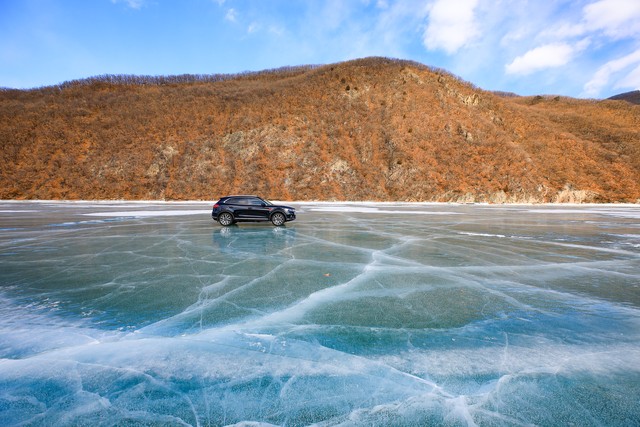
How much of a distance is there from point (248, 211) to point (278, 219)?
1521mm

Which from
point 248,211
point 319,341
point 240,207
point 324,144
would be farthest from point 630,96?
point 319,341

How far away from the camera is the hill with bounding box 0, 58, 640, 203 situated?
140ft

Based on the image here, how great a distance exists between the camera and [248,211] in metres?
15.6

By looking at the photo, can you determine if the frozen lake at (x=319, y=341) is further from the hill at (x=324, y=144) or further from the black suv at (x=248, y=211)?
the hill at (x=324, y=144)

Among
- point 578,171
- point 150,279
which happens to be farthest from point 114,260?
point 578,171

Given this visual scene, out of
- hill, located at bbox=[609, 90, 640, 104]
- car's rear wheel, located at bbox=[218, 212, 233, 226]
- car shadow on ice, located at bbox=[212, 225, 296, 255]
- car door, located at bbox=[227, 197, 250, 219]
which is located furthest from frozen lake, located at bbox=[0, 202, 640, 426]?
hill, located at bbox=[609, 90, 640, 104]

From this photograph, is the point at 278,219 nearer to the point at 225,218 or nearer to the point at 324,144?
the point at 225,218

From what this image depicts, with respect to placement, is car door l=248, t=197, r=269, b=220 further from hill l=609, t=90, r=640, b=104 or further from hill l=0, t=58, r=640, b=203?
hill l=609, t=90, r=640, b=104

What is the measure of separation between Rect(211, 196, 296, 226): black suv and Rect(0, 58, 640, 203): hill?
25870 mm

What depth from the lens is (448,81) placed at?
5472 cm

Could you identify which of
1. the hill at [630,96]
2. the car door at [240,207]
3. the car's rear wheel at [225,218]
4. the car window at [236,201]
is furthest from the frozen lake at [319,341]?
the hill at [630,96]

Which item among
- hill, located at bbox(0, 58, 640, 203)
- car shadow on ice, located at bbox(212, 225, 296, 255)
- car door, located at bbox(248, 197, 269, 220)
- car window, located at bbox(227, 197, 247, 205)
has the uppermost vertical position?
hill, located at bbox(0, 58, 640, 203)

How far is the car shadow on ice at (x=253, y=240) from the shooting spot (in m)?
9.71

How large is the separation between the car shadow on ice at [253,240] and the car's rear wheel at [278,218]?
0.78 metres
